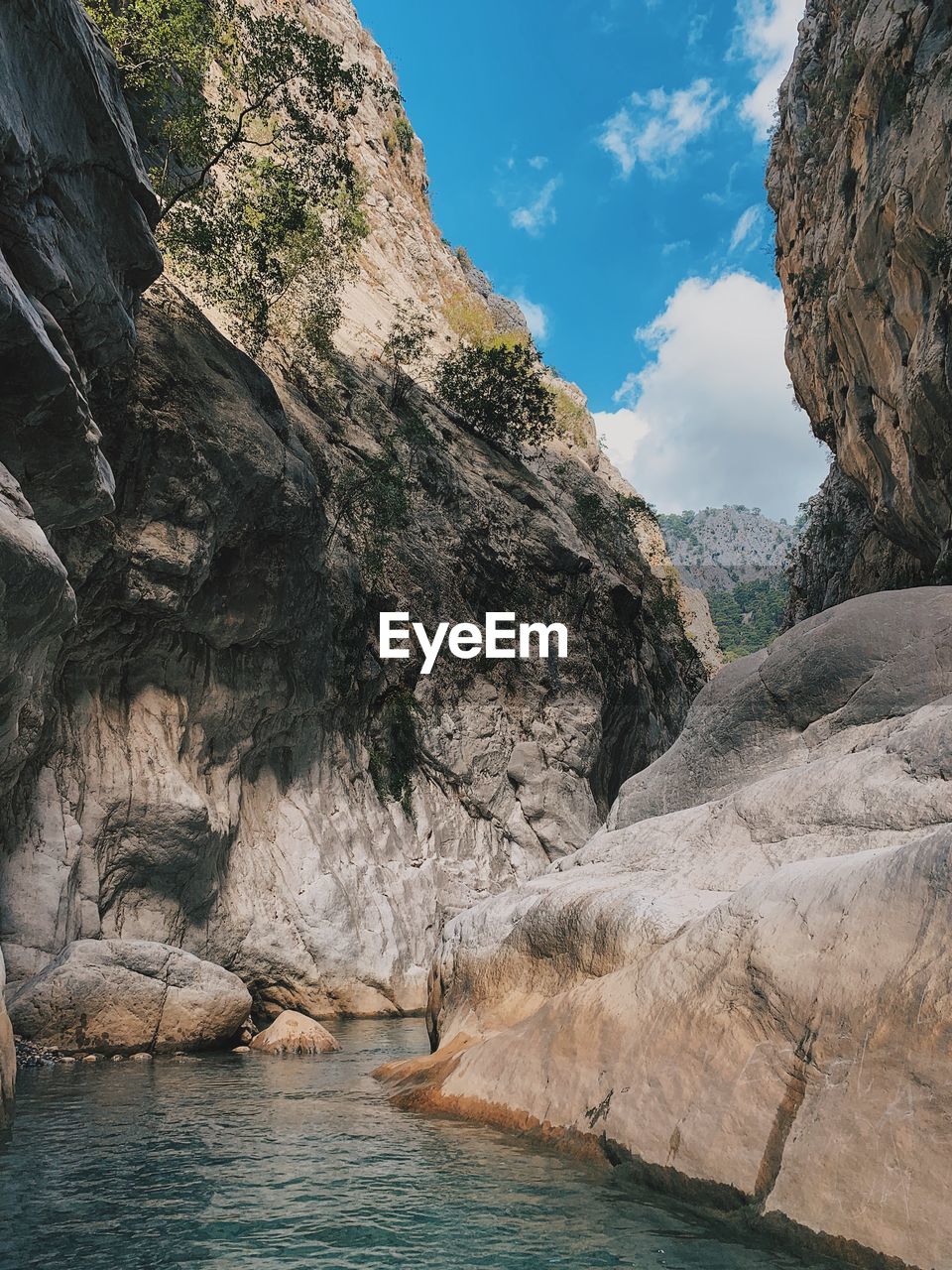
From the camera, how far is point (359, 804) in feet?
86.3

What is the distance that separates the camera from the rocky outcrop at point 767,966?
521 cm

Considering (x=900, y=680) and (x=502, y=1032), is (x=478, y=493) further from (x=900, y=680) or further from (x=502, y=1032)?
(x=502, y=1032)

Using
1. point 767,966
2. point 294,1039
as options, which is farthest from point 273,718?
point 767,966

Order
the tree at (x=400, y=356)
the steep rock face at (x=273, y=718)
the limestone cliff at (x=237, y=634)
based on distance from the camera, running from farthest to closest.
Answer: the tree at (x=400, y=356)
the steep rock face at (x=273, y=718)
the limestone cliff at (x=237, y=634)

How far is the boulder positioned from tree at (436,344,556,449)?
28428mm

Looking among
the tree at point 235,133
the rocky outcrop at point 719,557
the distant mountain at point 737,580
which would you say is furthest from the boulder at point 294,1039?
the rocky outcrop at point 719,557

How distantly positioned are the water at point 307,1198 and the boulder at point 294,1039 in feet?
17.0

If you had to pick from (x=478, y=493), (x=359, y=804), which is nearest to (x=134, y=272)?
(x=359, y=804)

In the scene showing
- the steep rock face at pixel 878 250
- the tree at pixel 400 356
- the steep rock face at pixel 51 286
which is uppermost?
the tree at pixel 400 356

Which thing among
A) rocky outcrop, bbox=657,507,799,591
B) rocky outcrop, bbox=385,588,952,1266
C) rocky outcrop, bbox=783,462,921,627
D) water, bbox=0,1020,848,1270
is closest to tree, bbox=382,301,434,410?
rocky outcrop, bbox=783,462,921,627

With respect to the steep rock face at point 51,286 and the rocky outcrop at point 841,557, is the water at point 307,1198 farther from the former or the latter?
the rocky outcrop at point 841,557

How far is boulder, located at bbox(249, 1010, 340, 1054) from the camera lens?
15.6 m

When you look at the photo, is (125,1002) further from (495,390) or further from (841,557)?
(495,390)

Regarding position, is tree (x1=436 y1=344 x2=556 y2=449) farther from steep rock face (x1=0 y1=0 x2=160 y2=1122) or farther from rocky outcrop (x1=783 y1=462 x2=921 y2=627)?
steep rock face (x1=0 y1=0 x2=160 y2=1122)
